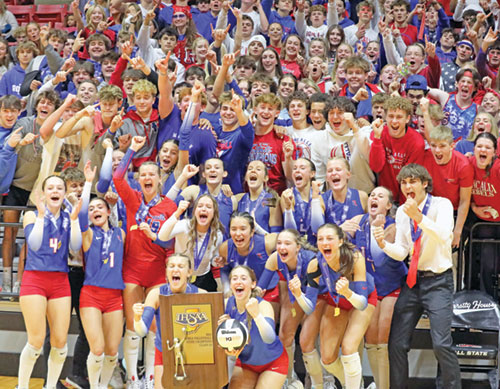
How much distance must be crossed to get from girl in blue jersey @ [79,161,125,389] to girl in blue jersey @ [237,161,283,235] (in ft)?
3.47

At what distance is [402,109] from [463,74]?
161 centimetres

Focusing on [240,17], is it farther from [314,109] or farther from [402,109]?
[402,109]

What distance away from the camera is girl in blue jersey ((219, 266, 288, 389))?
5.59m

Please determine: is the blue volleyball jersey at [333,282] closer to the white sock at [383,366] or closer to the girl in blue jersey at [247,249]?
the girl in blue jersey at [247,249]

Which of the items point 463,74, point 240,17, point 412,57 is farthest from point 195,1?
point 463,74

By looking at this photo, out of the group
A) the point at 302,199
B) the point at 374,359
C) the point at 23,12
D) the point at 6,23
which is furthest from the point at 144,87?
the point at 23,12

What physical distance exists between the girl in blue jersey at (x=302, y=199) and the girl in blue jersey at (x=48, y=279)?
1.64m

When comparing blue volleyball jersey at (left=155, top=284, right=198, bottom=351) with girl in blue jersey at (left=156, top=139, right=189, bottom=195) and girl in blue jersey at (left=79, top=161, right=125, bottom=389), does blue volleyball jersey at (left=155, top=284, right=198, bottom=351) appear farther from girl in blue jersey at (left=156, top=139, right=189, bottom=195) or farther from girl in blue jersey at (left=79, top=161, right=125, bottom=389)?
girl in blue jersey at (left=156, top=139, right=189, bottom=195)

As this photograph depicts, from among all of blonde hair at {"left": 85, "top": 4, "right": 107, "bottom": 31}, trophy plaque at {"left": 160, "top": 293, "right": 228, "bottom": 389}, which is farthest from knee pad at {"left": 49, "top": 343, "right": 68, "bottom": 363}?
blonde hair at {"left": 85, "top": 4, "right": 107, "bottom": 31}

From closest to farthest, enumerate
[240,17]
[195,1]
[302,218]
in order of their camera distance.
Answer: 1. [302,218]
2. [240,17]
3. [195,1]

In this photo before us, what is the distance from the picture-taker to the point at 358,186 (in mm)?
6734

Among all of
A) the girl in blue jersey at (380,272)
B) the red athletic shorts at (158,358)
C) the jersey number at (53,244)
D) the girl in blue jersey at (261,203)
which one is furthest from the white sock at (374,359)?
the jersey number at (53,244)

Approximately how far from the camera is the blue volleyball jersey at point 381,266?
239 inches

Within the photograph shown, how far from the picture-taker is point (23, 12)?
42.4ft
